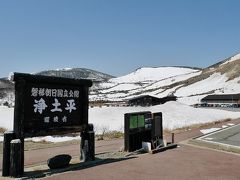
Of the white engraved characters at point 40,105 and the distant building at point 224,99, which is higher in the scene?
the distant building at point 224,99

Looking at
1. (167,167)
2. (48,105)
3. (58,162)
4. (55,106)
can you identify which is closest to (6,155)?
(58,162)

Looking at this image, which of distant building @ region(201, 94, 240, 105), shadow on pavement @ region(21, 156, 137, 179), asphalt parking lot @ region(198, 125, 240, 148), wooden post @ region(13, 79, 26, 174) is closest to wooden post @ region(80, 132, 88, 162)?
shadow on pavement @ region(21, 156, 137, 179)

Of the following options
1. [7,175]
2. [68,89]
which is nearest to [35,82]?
[68,89]

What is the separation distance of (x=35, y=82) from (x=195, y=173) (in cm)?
503

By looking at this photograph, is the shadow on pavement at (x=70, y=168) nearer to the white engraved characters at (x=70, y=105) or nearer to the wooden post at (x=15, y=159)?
the wooden post at (x=15, y=159)

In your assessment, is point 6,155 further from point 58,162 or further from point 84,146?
point 84,146

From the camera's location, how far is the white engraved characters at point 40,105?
10.8m

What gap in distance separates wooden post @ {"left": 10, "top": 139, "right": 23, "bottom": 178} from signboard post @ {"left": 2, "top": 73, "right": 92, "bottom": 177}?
0.38ft

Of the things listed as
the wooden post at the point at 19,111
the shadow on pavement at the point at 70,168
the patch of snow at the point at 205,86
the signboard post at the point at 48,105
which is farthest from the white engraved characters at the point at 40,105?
the patch of snow at the point at 205,86

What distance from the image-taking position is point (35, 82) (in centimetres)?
1080

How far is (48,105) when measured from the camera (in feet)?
36.8

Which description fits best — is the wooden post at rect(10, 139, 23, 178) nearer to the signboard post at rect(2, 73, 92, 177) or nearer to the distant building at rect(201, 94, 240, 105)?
the signboard post at rect(2, 73, 92, 177)

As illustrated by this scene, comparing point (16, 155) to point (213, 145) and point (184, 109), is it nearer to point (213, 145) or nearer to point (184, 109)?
point (213, 145)

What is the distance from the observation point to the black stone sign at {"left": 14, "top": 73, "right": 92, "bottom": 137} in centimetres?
1030
